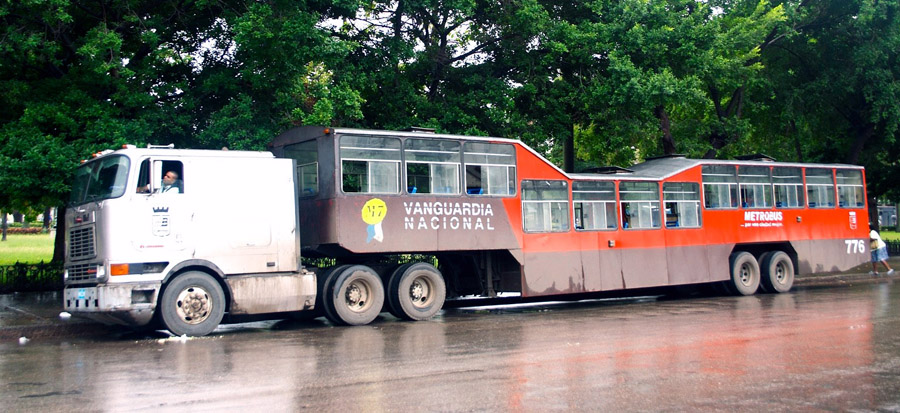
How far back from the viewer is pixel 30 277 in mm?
20375

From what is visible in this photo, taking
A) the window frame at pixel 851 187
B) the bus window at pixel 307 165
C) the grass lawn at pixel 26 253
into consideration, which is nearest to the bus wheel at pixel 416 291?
the bus window at pixel 307 165

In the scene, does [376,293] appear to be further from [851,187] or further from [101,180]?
[851,187]

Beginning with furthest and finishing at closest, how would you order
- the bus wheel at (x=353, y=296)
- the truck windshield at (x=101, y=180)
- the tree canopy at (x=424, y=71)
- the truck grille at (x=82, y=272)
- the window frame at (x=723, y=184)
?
the window frame at (x=723, y=184), the tree canopy at (x=424, y=71), the bus wheel at (x=353, y=296), the truck windshield at (x=101, y=180), the truck grille at (x=82, y=272)

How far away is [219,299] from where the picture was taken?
1289 cm

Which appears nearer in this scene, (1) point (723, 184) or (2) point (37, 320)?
(2) point (37, 320)

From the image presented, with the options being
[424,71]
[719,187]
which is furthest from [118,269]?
[719,187]

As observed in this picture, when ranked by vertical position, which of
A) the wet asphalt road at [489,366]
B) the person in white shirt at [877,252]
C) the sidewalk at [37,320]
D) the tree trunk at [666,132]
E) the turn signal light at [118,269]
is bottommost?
the wet asphalt road at [489,366]

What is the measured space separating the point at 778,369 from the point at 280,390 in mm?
5386

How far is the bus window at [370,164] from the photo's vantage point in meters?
14.3

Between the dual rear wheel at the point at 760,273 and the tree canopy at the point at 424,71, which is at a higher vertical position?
the tree canopy at the point at 424,71

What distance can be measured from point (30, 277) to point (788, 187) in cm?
1978

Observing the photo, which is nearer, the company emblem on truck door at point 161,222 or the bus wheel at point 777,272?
the company emblem on truck door at point 161,222

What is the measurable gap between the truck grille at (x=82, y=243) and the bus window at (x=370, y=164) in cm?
416

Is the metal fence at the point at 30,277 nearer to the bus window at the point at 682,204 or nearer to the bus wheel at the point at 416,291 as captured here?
the bus wheel at the point at 416,291
